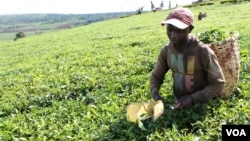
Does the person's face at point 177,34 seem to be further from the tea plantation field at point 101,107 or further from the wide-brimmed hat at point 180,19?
the tea plantation field at point 101,107

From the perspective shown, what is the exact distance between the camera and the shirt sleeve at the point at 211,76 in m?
5.41

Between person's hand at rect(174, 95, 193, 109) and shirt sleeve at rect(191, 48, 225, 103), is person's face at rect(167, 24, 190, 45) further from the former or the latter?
person's hand at rect(174, 95, 193, 109)

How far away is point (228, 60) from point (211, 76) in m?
0.63

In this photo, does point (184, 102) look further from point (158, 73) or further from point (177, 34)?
point (177, 34)

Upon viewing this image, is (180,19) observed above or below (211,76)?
above

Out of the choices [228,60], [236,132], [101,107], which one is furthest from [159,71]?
[236,132]

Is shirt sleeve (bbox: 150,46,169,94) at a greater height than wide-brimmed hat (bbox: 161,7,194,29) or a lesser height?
lesser

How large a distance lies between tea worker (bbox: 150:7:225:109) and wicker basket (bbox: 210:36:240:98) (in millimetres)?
347

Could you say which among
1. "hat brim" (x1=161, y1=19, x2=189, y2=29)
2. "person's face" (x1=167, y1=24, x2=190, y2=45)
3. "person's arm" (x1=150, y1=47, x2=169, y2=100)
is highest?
"hat brim" (x1=161, y1=19, x2=189, y2=29)

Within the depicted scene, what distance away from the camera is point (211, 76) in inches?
214

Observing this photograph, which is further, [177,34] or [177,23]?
[177,34]

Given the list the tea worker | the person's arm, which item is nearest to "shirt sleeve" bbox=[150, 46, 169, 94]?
the person's arm

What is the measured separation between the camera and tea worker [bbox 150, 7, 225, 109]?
5.30 metres

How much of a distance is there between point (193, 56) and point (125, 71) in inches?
177
